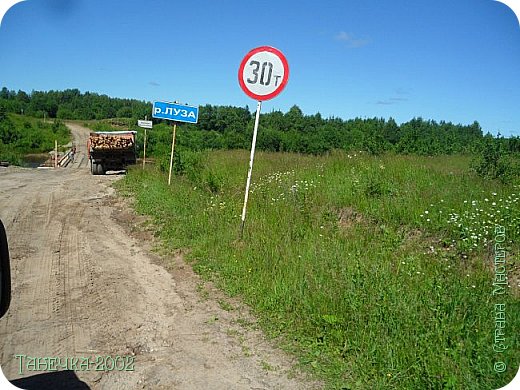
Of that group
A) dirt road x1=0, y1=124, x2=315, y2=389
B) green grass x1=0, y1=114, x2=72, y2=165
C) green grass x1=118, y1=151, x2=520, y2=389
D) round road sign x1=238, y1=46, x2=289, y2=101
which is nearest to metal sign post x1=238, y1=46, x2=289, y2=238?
round road sign x1=238, y1=46, x2=289, y2=101

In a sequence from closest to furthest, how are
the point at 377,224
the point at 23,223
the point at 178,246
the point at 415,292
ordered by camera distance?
the point at 415,292, the point at 377,224, the point at 178,246, the point at 23,223

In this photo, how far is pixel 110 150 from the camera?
18.2m

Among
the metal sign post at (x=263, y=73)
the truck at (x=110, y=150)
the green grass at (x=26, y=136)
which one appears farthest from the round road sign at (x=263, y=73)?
the truck at (x=110, y=150)

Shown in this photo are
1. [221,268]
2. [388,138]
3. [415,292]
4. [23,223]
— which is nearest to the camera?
[415,292]

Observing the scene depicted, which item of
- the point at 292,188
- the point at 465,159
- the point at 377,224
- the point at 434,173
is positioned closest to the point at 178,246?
the point at 292,188

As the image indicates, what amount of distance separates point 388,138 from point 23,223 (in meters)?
8.16

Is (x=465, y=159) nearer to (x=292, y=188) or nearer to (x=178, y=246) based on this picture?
(x=292, y=188)

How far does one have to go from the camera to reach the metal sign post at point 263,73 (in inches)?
209

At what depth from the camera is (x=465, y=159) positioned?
24.1ft

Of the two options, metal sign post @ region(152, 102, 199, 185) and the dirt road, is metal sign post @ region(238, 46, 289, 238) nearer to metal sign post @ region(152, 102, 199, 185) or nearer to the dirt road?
the dirt road

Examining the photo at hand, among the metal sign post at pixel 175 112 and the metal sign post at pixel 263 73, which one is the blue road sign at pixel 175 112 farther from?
the metal sign post at pixel 263 73

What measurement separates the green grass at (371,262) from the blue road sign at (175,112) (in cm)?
261

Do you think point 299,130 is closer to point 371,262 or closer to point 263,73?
point 263,73

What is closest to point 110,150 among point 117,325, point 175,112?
point 175,112
